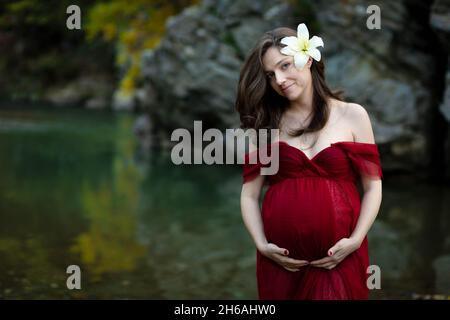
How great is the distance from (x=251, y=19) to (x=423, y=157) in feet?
12.4

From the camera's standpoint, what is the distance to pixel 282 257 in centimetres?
266

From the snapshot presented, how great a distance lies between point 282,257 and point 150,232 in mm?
5008

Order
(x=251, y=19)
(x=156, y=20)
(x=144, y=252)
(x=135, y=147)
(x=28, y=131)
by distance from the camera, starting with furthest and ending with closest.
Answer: (x=156, y=20), (x=28, y=131), (x=135, y=147), (x=251, y=19), (x=144, y=252)

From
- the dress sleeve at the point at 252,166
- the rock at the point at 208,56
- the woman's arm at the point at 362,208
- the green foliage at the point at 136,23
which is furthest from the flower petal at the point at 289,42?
the green foliage at the point at 136,23

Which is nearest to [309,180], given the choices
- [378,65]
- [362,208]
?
[362,208]

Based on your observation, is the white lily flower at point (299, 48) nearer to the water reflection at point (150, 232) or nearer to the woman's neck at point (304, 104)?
the woman's neck at point (304, 104)

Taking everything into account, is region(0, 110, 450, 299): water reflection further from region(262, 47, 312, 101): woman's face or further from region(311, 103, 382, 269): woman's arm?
region(262, 47, 312, 101): woman's face

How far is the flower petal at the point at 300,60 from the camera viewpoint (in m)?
2.63

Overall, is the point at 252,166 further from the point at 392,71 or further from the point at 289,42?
the point at 392,71

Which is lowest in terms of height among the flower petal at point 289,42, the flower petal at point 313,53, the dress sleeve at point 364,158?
the dress sleeve at point 364,158

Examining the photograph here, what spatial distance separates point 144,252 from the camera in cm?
666
